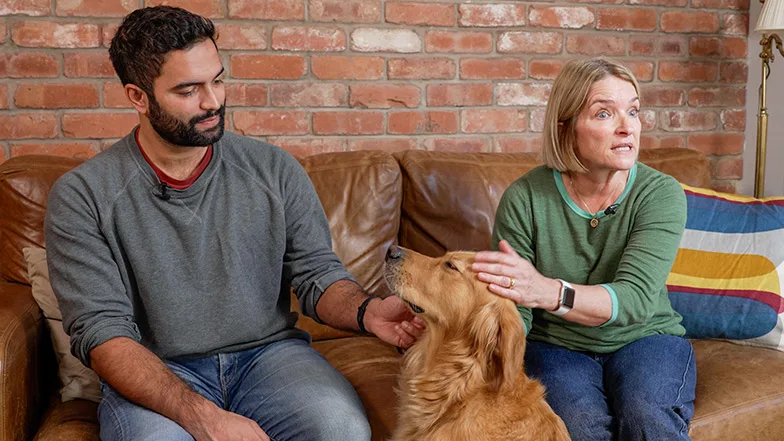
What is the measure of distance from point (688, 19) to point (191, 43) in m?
Result: 2.50

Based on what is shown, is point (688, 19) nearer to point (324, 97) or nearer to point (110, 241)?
point (324, 97)

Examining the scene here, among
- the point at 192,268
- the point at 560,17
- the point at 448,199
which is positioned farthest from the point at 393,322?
the point at 560,17

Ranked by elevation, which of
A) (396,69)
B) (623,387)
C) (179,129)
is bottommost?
(623,387)

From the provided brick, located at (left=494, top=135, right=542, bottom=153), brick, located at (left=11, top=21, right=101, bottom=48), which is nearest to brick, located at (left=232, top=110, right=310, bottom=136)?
brick, located at (left=11, top=21, right=101, bottom=48)

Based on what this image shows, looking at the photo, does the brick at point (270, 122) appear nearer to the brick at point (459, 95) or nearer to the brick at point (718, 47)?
the brick at point (459, 95)

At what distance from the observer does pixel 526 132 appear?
11.2 ft

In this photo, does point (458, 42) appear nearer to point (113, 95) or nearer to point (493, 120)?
point (493, 120)

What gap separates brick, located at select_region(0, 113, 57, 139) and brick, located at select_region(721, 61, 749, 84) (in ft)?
9.52

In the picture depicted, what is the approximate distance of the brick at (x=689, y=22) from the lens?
3.56 m

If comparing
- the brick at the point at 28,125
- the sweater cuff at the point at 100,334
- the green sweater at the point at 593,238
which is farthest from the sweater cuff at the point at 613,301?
the brick at the point at 28,125

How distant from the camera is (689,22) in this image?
3.60 metres

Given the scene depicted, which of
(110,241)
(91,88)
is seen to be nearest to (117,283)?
(110,241)

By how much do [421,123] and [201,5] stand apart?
98 centimetres

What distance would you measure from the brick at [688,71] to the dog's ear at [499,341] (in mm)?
2233
